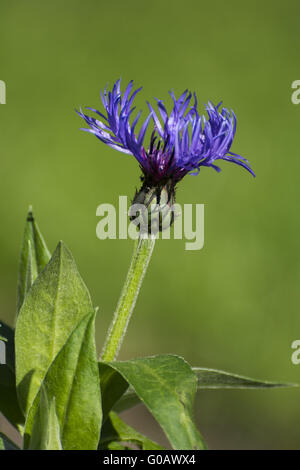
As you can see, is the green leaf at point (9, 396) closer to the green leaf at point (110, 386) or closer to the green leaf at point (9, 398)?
the green leaf at point (9, 398)

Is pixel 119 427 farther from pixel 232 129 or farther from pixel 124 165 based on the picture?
Result: pixel 124 165

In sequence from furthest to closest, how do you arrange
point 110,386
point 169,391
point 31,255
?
point 31,255
point 110,386
point 169,391

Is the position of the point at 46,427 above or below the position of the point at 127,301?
below

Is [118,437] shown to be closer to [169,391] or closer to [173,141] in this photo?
[169,391]

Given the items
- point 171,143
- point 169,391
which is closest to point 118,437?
point 169,391

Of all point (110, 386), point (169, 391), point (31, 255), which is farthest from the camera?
point (31, 255)

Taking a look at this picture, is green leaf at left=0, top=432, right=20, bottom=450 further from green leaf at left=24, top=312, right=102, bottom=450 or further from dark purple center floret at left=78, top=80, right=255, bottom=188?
dark purple center floret at left=78, top=80, right=255, bottom=188

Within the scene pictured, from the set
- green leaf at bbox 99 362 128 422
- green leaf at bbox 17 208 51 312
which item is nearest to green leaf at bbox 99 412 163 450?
green leaf at bbox 99 362 128 422

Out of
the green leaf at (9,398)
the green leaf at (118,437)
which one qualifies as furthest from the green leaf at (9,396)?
the green leaf at (118,437)
